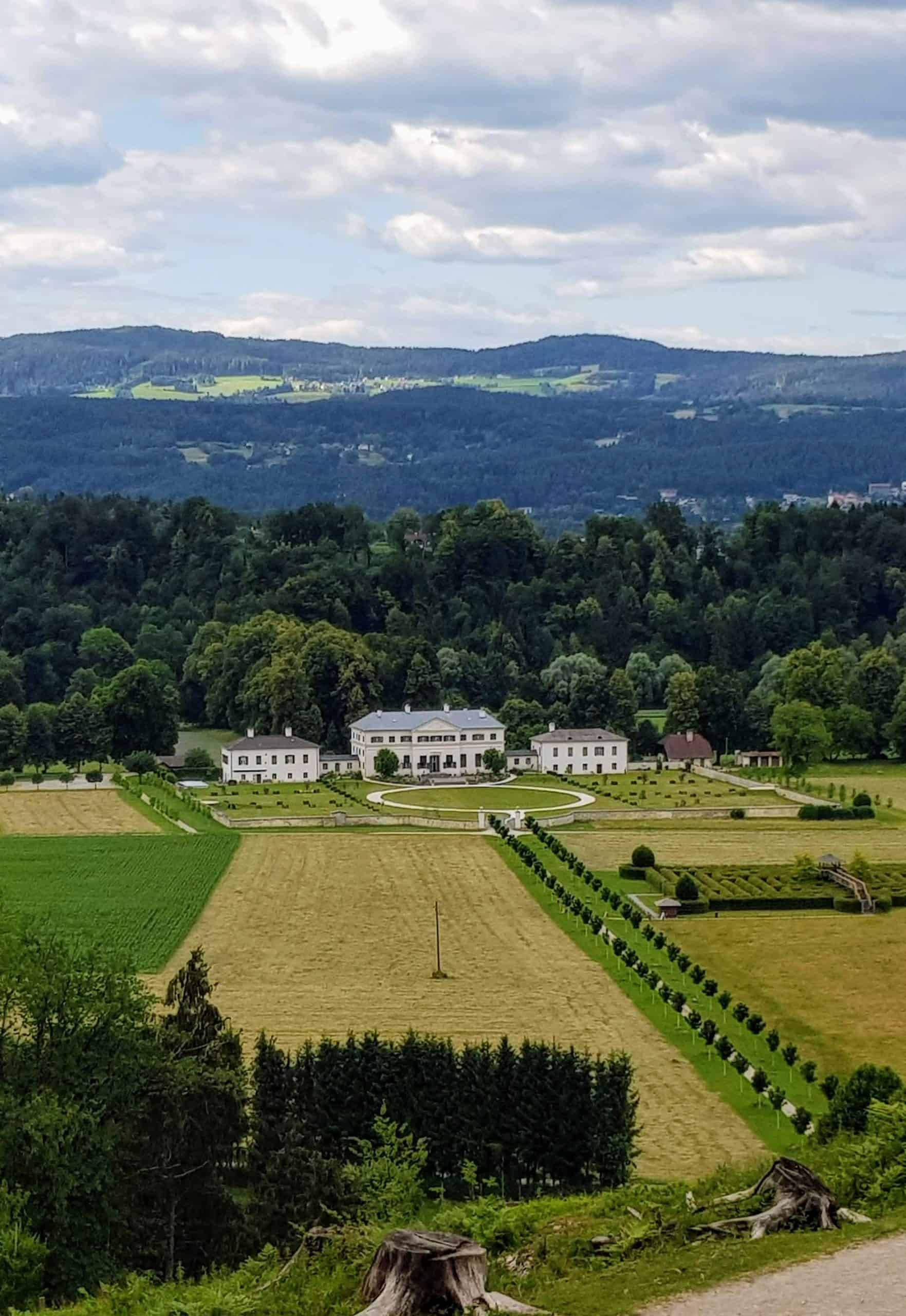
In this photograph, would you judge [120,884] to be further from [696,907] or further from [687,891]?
[696,907]

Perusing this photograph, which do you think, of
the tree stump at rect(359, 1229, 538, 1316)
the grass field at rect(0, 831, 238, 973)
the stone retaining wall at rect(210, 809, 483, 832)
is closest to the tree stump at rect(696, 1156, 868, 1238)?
the tree stump at rect(359, 1229, 538, 1316)

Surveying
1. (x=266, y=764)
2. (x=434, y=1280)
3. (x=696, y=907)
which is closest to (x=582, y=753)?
(x=266, y=764)

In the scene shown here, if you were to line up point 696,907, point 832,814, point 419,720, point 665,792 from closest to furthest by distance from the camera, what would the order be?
point 696,907
point 832,814
point 665,792
point 419,720

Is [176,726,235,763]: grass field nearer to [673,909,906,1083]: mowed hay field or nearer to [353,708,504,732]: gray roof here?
[353,708,504,732]: gray roof

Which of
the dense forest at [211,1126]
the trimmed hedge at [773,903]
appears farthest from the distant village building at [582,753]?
the dense forest at [211,1126]

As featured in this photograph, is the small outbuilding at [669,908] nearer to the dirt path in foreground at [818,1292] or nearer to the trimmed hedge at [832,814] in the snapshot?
the trimmed hedge at [832,814]

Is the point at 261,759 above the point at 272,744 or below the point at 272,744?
below

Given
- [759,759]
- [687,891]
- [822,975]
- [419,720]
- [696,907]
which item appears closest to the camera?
[822,975]
